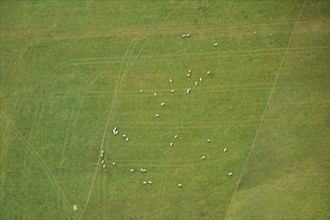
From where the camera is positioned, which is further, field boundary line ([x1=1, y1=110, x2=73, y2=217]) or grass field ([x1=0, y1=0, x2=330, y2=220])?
field boundary line ([x1=1, y1=110, x2=73, y2=217])

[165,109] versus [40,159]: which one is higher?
[165,109]

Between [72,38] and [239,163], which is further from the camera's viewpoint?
[72,38]

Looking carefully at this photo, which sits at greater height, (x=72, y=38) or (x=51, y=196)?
(x=72, y=38)

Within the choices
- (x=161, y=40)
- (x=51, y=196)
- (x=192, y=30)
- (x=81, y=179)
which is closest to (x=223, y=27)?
(x=192, y=30)

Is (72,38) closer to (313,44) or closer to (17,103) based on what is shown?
(17,103)

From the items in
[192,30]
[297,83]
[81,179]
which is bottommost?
[81,179]

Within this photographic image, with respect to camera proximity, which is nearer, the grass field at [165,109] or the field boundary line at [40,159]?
the grass field at [165,109]

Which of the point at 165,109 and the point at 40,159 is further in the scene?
the point at 40,159
